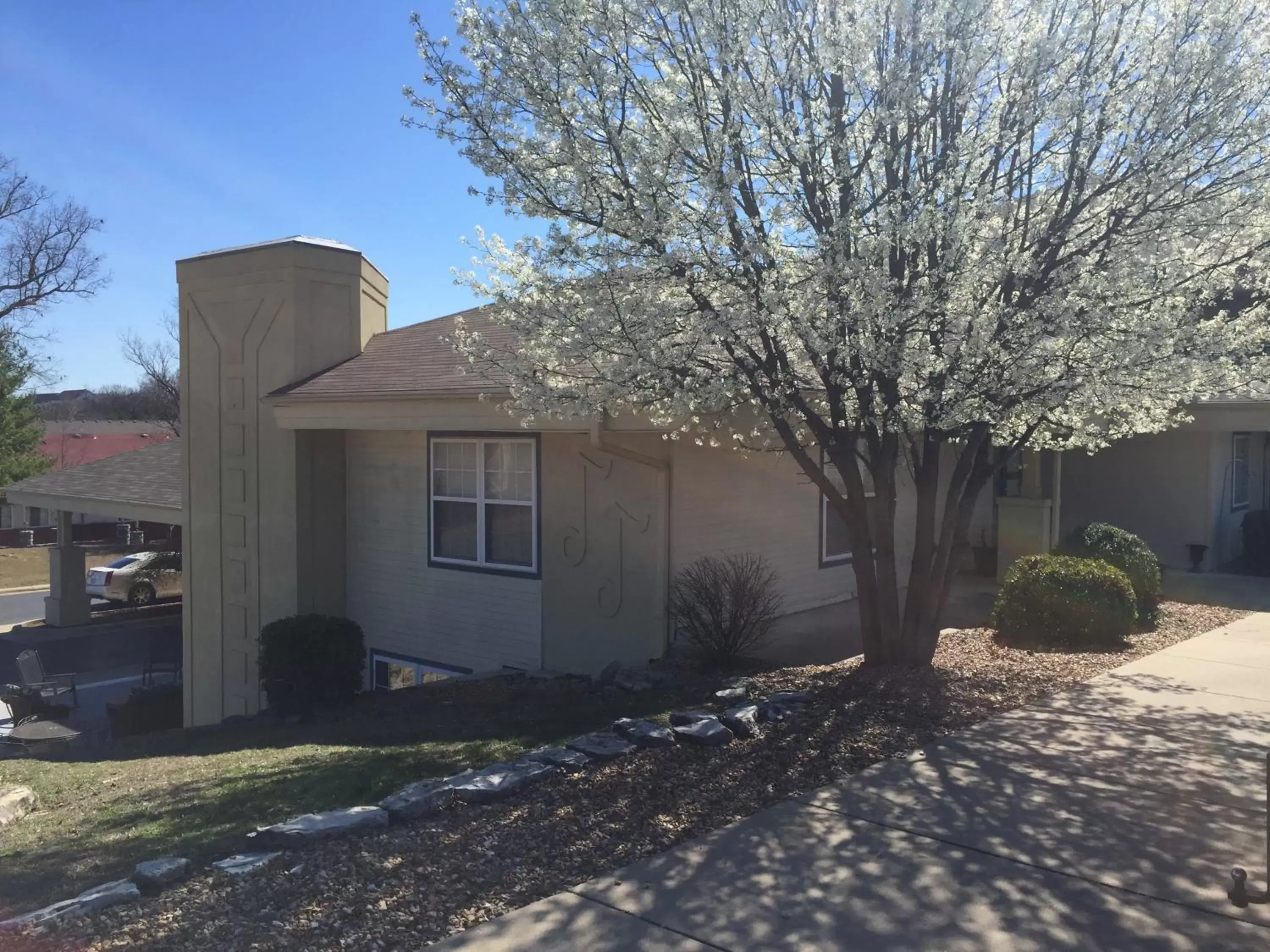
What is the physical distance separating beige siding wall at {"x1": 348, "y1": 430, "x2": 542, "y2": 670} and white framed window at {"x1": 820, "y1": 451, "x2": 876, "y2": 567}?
350cm

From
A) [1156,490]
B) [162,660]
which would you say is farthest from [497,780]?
[162,660]

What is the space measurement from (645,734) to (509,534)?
5.44 meters

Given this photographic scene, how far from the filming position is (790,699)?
775 cm

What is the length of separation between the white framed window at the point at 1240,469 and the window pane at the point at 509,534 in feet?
35.4

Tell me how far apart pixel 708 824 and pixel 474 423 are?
6.26 meters

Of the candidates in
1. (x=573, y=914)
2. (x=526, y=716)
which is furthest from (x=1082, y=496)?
(x=573, y=914)

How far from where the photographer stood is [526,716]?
8891 mm

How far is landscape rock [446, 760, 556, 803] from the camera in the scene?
5.85m

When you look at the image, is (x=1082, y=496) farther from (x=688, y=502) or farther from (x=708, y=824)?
(x=708, y=824)

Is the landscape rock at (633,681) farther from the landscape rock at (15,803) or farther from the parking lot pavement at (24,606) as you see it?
the parking lot pavement at (24,606)

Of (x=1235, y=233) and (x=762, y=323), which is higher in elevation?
(x=1235, y=233)

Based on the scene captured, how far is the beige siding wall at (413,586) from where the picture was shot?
Answer: 39.2 feet

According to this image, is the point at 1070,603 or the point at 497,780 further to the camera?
the point at 1070,603

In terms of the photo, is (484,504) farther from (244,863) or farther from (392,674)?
(244,863)
